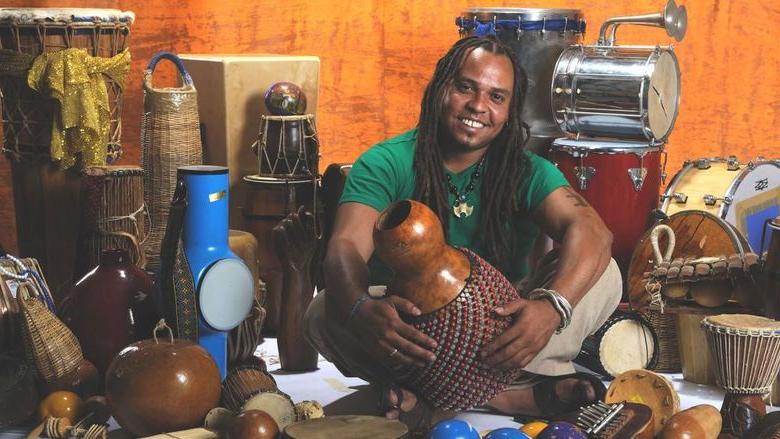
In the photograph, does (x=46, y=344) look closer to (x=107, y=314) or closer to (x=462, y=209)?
(x=107, y=314)

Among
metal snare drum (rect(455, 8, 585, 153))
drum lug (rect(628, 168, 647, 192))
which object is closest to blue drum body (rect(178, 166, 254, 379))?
drum lug (rect(628, 168, 647, 192))

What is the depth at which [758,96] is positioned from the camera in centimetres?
700

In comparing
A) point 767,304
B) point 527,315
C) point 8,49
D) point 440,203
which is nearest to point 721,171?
point 767,304

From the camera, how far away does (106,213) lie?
15.5 ft

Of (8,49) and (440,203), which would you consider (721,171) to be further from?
(8,49)

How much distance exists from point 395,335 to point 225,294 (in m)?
0.88

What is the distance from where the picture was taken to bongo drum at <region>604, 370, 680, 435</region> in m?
3.63

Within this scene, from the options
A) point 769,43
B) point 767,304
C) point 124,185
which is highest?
point 769,43

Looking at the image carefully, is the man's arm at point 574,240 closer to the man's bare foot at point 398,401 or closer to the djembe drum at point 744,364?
the djembe drum at point 744,364

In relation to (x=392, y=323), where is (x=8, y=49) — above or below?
above

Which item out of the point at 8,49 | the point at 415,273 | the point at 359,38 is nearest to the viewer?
the point at 415,273

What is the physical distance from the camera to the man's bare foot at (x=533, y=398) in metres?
3.70

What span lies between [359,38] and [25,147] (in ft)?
7.53

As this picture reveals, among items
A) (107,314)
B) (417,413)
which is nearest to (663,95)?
(417,413)
